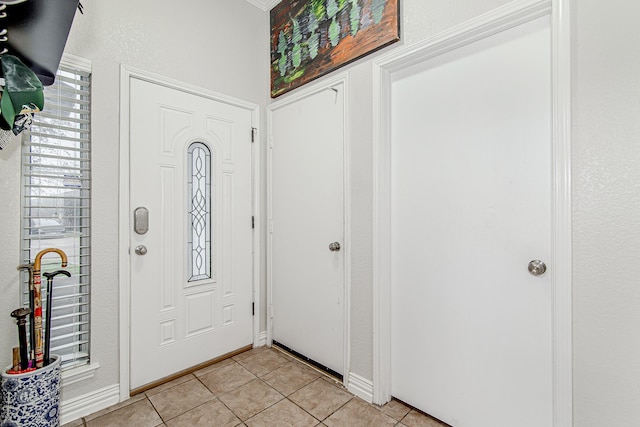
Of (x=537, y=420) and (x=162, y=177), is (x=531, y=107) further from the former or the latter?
(x=162, y=177)

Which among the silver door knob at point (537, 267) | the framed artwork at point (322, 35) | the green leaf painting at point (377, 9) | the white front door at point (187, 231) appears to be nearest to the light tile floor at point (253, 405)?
the white front door at point (187, 231)

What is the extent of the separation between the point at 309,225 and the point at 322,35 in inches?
53.0

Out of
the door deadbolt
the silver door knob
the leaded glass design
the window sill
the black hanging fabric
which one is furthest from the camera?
the leaded glass design

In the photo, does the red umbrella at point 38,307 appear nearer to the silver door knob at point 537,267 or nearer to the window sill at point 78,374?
the window sill at point 78,374

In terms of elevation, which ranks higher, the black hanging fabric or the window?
the black hanging fabric

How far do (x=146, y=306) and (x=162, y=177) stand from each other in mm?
855

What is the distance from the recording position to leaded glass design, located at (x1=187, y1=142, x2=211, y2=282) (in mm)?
2168

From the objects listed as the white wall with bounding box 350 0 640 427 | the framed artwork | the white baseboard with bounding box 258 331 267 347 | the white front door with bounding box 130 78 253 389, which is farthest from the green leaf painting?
the white baseboard with bounding box 258 331 267 347

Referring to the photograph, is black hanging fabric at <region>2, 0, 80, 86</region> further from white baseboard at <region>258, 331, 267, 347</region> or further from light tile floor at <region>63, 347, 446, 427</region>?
white baseboard at <region>258, 331, 267, 347</region>

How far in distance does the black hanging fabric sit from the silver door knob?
208cm

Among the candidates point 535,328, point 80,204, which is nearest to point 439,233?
point 535,328

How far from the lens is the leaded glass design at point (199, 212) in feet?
7.11

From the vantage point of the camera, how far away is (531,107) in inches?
52.7

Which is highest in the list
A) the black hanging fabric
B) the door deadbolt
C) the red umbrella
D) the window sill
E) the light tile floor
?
the black hanging fabric
